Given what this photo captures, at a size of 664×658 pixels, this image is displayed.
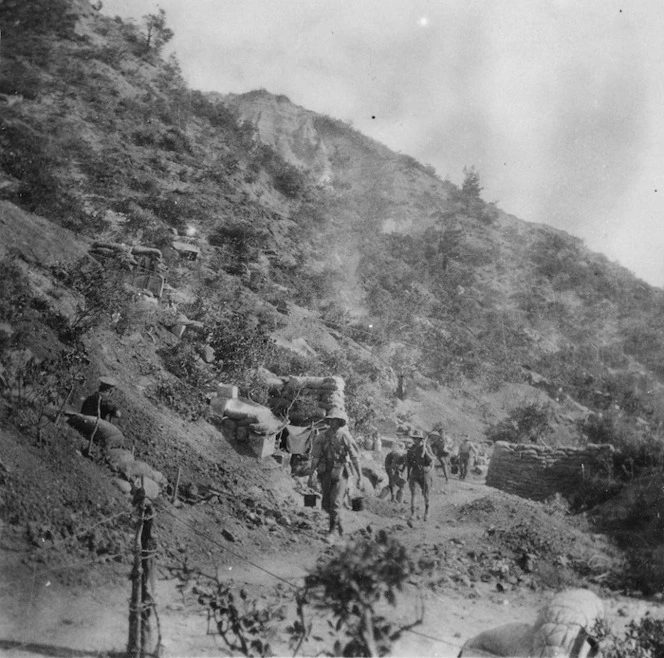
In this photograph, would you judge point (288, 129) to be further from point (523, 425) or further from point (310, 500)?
point (310, 500)

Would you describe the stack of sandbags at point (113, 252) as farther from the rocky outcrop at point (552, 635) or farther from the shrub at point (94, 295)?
the rocky outcrop at point (552, 635)

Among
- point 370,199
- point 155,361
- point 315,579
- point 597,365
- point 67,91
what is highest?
point 370,199

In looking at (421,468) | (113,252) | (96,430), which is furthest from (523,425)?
(96,430)

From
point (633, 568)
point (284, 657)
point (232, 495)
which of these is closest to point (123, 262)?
point (232, 495)

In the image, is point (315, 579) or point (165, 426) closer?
point (315, 579)

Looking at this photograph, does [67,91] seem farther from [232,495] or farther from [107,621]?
[107,621]

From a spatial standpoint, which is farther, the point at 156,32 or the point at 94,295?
the point at 156,32
